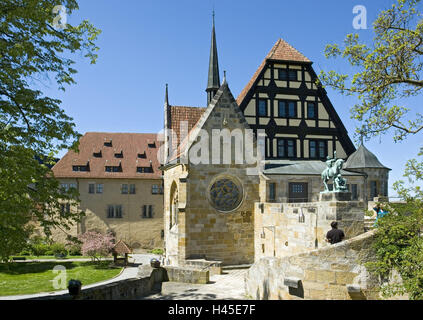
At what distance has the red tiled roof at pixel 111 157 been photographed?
117ft

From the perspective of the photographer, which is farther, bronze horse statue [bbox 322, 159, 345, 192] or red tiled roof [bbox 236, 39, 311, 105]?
red tiled roof [bbox 236, 39, 311, 105]

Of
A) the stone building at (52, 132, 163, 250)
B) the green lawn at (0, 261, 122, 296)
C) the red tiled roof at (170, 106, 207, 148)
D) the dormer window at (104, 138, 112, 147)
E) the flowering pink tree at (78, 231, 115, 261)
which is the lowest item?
the green lawn at (0, 261, 122, 296)

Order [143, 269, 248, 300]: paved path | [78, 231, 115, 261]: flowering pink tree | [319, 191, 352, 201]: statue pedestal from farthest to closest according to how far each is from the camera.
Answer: [78, 231, 115, 261]: flowering pink tree < [143, 269, 248, 300]: paved path < [319, 191, 352, 201]: statue pedestal

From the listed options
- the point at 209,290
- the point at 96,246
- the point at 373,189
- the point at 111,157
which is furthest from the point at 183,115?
the point at 209,290

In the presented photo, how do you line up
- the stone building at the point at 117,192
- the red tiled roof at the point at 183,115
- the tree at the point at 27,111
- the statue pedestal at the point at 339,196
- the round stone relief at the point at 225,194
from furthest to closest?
the stone building at the point at 117,192 → the red tiled roof at the point at 183,115 → the round stone relief at the point at 225,194 → the statue pedestal at the point at 339,196 → the tree at the point at 27,111

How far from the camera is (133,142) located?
39.7m

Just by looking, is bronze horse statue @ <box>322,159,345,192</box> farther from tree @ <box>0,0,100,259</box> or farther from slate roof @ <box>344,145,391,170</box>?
slate roof @ <box>344,145,391,170</box>

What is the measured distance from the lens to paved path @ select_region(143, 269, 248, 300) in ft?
42.1

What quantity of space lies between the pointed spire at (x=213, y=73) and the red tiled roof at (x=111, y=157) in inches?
449

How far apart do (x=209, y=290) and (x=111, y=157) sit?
26141mm

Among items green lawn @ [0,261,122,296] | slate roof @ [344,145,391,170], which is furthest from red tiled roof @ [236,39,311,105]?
green lawn @ [0,261,122,296]

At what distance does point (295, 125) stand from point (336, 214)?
13123 millimetres

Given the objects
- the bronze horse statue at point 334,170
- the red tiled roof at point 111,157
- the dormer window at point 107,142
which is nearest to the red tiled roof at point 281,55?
the bronze horse statue at point 334,170

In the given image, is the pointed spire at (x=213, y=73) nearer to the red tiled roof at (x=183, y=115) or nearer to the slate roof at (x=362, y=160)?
the red tiled roof at (x=183, y=115)
